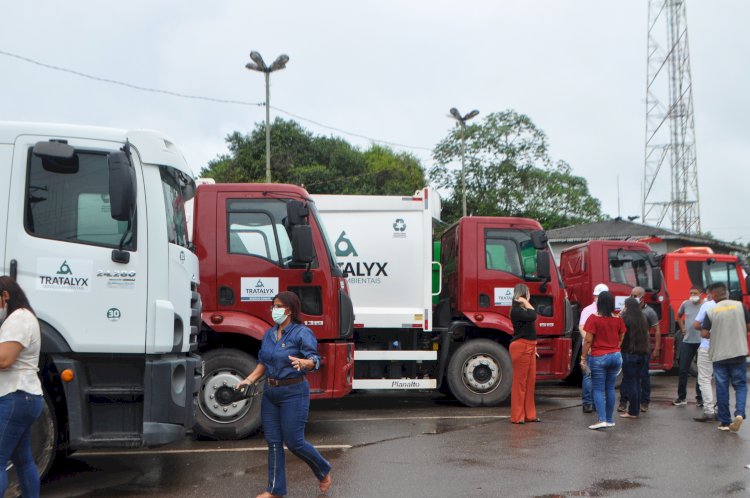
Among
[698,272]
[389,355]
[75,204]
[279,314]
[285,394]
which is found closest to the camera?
[285,394]

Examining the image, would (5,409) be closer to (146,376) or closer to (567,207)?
(146,376)

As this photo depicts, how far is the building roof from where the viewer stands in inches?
1468

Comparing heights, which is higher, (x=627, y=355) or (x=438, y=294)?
(x=438, y=294)

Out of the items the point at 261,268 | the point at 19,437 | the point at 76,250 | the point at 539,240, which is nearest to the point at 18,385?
the point at 19,437

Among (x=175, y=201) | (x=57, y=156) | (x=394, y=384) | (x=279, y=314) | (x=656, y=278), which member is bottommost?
(x=394, y=384)

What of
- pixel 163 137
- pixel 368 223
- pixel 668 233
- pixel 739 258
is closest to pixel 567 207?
pixel 668 233

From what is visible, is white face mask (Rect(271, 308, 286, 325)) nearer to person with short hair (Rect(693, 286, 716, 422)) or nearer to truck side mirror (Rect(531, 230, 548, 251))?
person with short hair (Rect(693, 286, 716, 422))

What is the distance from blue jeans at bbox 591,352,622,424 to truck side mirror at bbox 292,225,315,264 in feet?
12.4

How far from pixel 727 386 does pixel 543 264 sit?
3150 millimetres

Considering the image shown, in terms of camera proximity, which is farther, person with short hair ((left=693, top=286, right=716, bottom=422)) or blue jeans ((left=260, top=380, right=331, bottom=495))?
person with short hair ((left=693, top=286, right=716, bottom=422))

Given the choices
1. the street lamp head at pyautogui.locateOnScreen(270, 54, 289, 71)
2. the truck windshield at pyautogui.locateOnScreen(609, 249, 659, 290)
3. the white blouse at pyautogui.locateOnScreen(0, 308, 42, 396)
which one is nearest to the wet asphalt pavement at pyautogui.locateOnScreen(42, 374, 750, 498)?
the white blouse at pyautogui.locateOnScreen(0, 308, 42, 396)

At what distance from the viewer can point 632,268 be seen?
15836 mm

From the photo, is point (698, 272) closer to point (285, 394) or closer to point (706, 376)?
point (706, 376)

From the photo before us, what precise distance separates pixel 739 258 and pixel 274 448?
51.5 feet
